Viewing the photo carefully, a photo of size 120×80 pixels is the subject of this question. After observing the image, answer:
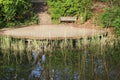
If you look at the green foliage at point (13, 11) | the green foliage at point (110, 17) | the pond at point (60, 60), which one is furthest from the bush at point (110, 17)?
the green foliage at point (13, 11)

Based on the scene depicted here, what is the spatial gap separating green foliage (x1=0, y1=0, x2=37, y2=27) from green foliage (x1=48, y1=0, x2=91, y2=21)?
151cm

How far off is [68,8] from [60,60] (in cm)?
847

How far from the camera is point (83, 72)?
17.7m

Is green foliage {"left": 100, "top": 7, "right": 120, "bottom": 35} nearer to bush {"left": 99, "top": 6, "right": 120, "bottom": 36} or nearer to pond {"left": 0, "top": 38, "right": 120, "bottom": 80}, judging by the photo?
bush {"left": 99, "top": 6, "right": 120, "bottom": 36}

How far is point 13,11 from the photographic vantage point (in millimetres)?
26469

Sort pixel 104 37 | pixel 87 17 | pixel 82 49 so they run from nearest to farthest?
pixel 82 49
pixel 104 37
pixel 87 17

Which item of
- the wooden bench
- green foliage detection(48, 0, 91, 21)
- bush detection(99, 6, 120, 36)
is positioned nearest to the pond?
bush detection(99, 6, 120, 36)

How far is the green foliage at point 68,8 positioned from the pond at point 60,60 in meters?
4.77

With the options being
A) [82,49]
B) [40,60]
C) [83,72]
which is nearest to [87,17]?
[82,49]

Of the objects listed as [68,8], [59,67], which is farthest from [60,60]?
[68,8]

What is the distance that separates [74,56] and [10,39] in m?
3.75

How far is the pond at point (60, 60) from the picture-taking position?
17.4 metres

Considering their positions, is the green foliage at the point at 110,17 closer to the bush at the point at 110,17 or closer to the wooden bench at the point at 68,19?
the bush at the point at 110,17

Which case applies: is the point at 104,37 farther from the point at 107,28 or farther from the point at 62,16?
the point at 62,16
